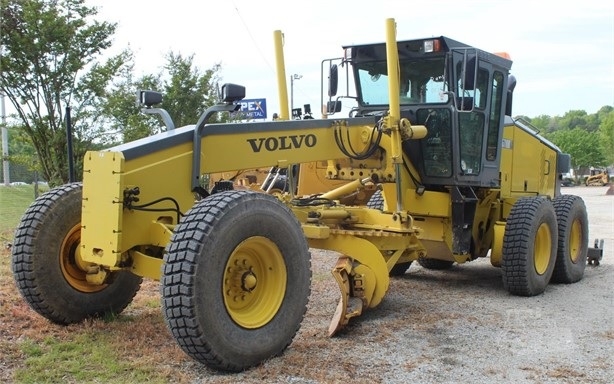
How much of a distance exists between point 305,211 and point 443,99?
7.16 feet

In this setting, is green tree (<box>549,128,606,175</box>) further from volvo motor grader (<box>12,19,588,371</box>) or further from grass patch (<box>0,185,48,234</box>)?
volvo motor grader (<box>12,19,588,371</box>)

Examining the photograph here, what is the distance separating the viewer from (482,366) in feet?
16.0

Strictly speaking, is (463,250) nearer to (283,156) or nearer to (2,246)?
(283,156)

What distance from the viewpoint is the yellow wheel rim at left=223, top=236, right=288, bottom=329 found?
459 centimetres

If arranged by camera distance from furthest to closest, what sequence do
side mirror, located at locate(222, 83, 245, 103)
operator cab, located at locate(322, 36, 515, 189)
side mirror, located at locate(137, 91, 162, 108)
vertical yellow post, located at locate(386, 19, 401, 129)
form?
operator cab, located at locate(322, 36, 515, 189), vertical yellow post, located at locate(386, 19, 401, 129), side mirror, located at locate(137, 91, 162, 108), side mirror, located at locate(222, 83, 245, 103)

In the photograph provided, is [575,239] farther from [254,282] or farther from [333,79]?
[254,282]

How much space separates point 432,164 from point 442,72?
3.39 feet

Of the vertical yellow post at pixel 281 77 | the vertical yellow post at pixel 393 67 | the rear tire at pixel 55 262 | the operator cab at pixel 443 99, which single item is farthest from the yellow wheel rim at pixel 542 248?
the rear tire at pixel 55 262

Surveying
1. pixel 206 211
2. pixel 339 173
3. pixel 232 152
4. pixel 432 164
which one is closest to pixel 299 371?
pixel 206 211

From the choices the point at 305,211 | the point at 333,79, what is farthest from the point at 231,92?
the point at 333,79

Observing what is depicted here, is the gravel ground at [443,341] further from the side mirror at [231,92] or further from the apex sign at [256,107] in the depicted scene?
the apex sign at [256,107]

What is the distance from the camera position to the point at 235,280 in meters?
4.64

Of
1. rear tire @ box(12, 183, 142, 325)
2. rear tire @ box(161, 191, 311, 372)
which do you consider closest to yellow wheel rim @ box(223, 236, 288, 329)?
rear tire @ box(161, 191, 311, 372)

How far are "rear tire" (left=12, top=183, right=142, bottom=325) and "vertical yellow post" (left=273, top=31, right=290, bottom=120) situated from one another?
8.16 feet
